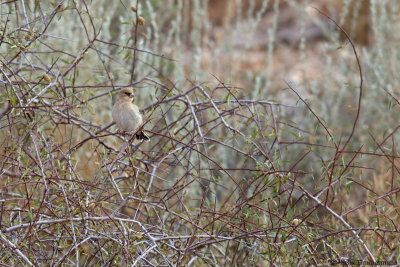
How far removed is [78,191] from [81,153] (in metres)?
2.05

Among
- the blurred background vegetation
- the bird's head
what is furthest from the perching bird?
the blurred background vegetation

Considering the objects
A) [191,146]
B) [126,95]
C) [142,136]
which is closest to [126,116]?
[126,95]

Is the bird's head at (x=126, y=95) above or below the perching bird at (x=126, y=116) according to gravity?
above

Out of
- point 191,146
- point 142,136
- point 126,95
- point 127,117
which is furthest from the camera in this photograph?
point 126,95

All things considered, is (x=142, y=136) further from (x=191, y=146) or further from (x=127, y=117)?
(x=191, y=146)

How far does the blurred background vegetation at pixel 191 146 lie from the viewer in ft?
8.89

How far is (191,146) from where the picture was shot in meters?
2.79

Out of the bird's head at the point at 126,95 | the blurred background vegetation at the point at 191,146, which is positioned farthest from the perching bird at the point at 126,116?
the blurred background vegetation at the point at 191,146

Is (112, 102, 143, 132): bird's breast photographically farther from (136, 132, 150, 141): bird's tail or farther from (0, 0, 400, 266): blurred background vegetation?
(136, 132, 150, 141): bird's tail

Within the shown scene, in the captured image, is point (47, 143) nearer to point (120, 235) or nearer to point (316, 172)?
point (120, 235)

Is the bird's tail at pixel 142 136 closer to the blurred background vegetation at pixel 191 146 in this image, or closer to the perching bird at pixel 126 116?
the blurred background vegetation at pixel 191 146

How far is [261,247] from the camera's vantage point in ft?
9.97

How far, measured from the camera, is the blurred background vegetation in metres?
2.71

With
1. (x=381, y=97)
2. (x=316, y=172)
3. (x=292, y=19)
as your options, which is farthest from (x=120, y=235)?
(x=292, y=19)
